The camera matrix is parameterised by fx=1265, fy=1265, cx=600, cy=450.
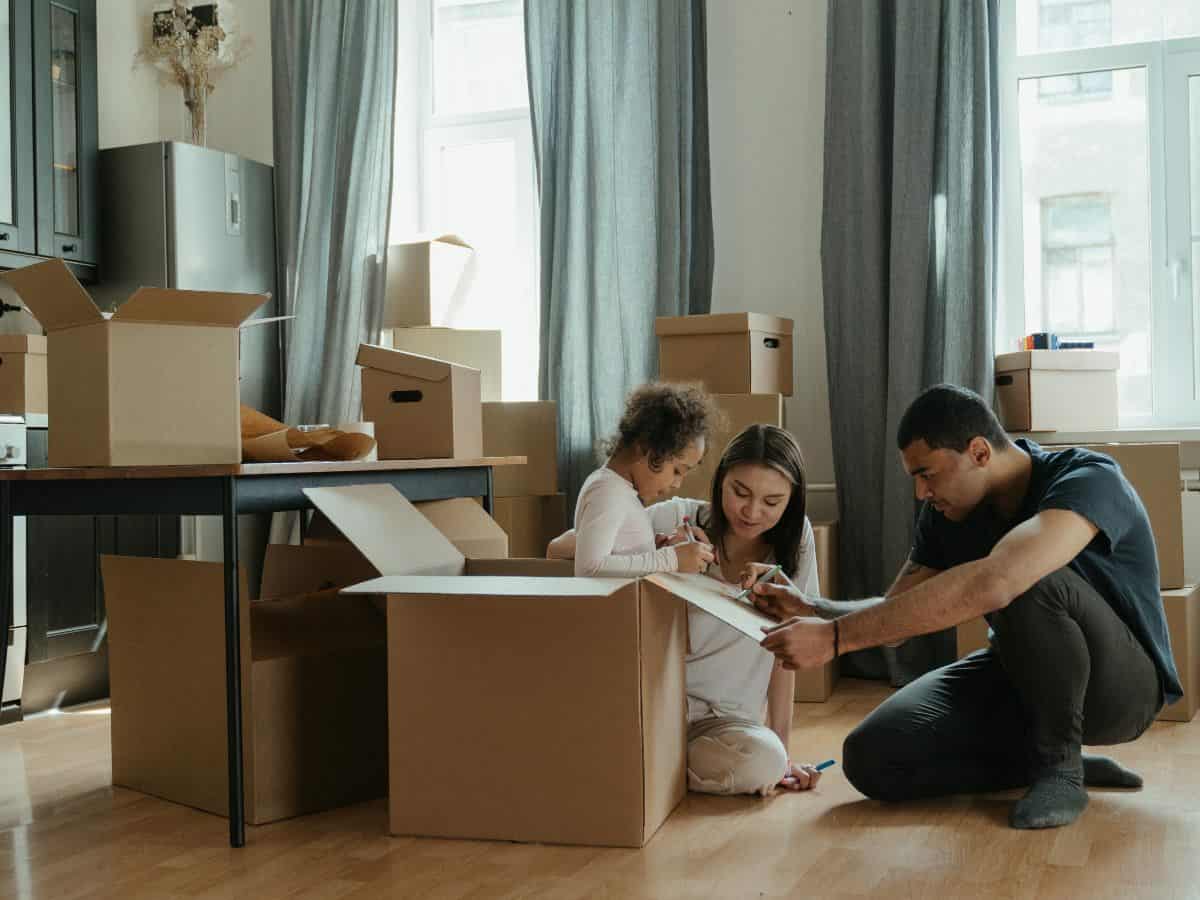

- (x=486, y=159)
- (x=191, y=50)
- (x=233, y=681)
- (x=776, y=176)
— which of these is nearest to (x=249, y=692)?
(x=233, y=681)

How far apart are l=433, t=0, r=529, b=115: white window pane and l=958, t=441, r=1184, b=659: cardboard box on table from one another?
93.1 inches

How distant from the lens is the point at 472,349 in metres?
4.00

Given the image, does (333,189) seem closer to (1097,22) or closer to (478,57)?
(478,57)

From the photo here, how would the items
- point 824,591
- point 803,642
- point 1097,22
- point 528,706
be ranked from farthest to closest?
1. point 1097,22
2. point 824,591
3. point 528,706
4. point 803,642

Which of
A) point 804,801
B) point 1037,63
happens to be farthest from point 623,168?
point 804,801

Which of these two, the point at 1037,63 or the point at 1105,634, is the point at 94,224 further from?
the point at 1105,634

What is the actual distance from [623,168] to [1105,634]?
7.54 feet

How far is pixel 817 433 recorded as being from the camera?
3875 millimetres

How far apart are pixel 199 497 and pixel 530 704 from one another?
65cm

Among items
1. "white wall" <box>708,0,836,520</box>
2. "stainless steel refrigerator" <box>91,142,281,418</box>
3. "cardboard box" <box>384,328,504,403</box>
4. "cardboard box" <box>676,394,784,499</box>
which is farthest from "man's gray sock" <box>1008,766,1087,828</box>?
"stainless steel refrigerator" <box>91,142,281,418</box>

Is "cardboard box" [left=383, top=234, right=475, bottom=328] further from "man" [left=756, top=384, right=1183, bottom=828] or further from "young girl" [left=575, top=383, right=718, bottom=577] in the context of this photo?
"man" [left=756, top=384, right=1183, bottom=828]

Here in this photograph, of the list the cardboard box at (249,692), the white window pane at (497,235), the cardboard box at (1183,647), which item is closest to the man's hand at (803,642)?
the cardboard box at (249,692)

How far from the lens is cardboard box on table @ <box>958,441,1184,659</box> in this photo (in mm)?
3125

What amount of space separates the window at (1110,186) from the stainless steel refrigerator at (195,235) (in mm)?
2453
